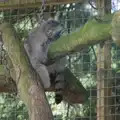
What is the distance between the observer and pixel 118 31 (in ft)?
6.58

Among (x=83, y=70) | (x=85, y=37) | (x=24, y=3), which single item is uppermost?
(x=24, y=3)

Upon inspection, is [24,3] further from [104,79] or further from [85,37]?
[85,37]

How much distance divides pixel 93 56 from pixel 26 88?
5.77ft

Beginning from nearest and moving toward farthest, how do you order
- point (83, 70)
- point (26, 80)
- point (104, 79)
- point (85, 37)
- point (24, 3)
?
point (85, 37)
point (26, 80)
point (104, 79)
point (24, 3)
point (83, 70)

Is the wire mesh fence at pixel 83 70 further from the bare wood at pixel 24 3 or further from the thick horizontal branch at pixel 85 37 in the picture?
the thick horizontal branch at pixel 85 37

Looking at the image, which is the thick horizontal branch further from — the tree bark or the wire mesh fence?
the wire mesh fence

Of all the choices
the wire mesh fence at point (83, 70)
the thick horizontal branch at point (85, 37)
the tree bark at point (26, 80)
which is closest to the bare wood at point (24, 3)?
the wire mesh fence at point (83, 70)

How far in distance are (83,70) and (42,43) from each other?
2.34 ft

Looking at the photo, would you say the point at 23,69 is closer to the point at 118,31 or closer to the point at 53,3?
the point at 118,31

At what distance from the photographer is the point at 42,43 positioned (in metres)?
3.50

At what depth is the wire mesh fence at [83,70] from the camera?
136 inches

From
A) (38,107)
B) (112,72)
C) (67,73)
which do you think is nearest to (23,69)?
(38,107)

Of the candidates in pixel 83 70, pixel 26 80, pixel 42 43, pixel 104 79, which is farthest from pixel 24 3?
pixel 26 80

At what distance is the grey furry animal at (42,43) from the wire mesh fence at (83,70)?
5.9 inches
